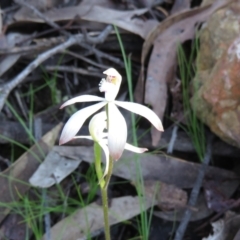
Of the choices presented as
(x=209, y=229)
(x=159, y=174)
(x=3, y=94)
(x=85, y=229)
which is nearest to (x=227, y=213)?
(x=209, y=229)

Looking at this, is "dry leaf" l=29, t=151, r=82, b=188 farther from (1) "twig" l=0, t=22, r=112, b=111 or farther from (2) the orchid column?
(2) the orchid column

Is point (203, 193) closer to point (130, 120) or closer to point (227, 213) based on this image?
point (227, 213)

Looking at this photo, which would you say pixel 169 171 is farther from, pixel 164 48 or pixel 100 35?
pixel 100 35

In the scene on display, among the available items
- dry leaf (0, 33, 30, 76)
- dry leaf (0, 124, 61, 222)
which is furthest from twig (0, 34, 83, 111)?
dry leaf (0, 124, 61, 222)

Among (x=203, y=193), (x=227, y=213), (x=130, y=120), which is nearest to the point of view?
(x=227, y=213)

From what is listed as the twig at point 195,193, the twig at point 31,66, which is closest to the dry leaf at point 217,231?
the twig at point 195,193

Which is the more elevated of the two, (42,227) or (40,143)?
(40,143)

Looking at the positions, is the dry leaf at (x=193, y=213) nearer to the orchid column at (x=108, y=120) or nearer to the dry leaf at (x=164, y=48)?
the dry leaf at (x=164, y=48)
